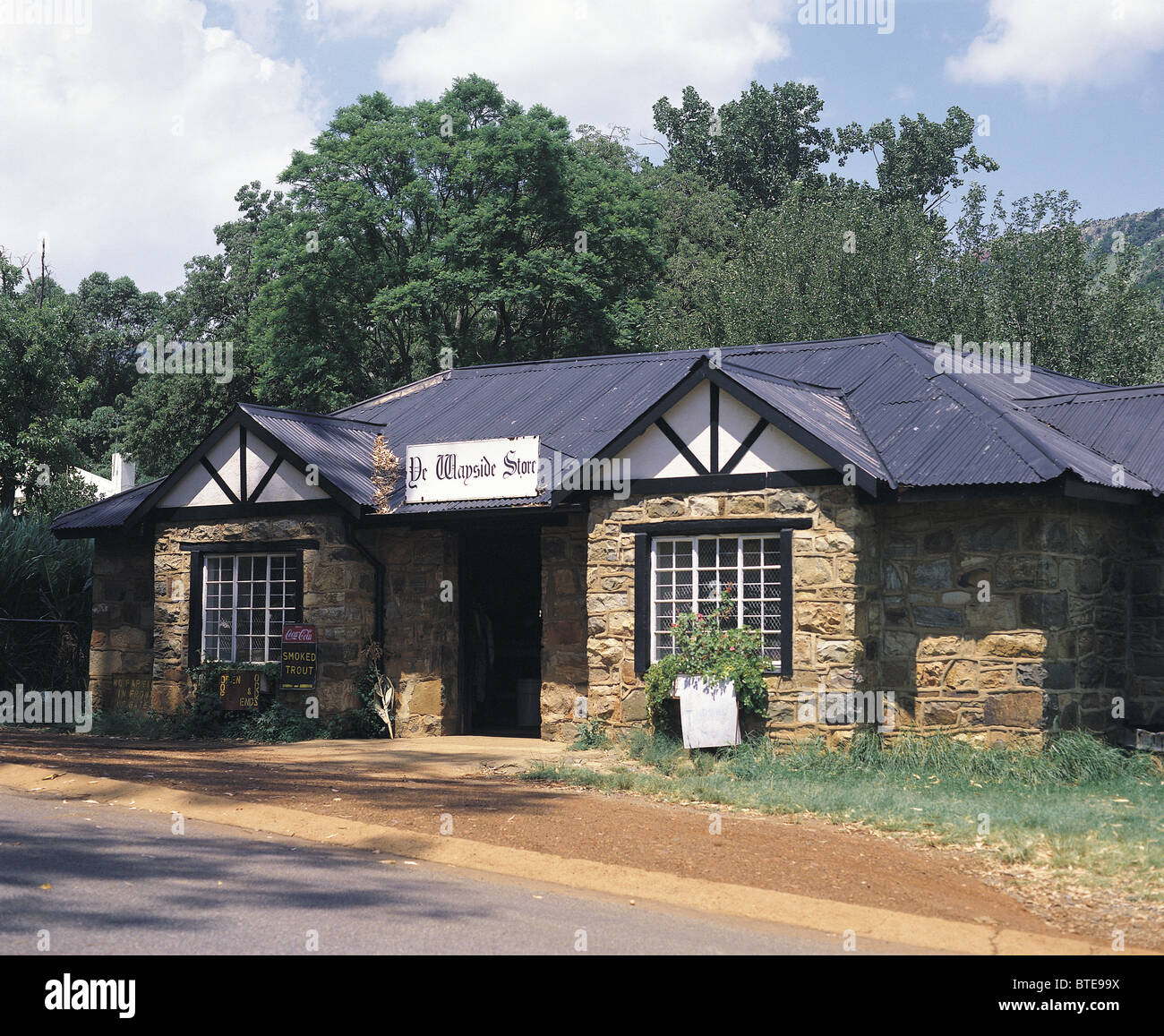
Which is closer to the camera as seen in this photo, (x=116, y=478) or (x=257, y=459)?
(x=257, y=459)

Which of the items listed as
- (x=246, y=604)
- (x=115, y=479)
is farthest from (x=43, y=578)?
(x=115, y=479)

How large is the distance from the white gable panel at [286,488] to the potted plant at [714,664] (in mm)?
5726

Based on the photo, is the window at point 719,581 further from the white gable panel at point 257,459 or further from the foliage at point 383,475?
the white gable panel at point 257,459

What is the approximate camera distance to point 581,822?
1043 cm

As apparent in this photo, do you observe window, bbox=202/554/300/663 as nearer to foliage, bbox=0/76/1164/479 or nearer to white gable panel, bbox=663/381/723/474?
white gable panel, bbox=663/381/723/474

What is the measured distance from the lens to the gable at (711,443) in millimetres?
14320

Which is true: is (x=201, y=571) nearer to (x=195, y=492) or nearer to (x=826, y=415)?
(x=195, y=492)

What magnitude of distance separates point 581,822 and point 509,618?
1052cm

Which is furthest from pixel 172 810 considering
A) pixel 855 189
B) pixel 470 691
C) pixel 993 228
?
pixel 855 189

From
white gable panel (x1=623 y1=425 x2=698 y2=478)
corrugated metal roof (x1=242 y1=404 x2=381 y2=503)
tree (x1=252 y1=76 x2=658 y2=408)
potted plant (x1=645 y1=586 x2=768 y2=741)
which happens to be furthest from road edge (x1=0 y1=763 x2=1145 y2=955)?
tree (x1=252 y1=76 x2=658 y2=408)

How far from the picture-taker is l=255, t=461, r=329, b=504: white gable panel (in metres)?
17.5

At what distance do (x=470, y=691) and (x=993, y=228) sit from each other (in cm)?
2295

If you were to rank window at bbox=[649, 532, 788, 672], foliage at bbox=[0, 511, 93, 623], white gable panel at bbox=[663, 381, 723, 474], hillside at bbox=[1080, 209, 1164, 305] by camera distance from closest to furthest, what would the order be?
window at bbox=[649, 532, 788, 672]
white gable panel at bbox=[663, 381, 723, 474]
foliage at bbox=[0, 511, 93, 623]
hillside at bbox=[1080, 209, 1164, 305]

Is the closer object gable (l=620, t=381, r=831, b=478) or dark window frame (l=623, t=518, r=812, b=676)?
dark window frame (l=623, t=518, r=812, b=676)
